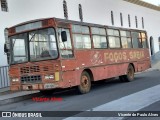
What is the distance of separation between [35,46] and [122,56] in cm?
639

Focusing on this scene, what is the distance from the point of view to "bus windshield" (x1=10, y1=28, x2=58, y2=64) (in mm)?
14281

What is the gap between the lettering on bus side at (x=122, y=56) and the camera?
59.6 ft

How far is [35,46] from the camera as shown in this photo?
1456 cm

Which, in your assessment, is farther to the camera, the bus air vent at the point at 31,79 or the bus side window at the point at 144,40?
the bus side window at the point at 144,40

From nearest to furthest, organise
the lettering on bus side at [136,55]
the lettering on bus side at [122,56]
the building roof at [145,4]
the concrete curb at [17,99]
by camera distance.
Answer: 1. the concrete curb at [17,99]
2. the lettering on bus side at [122,56]
3. the lettering on bus side at [136,55]
4. the building roof at [145,4]

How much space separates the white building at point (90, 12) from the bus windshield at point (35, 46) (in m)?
5.48

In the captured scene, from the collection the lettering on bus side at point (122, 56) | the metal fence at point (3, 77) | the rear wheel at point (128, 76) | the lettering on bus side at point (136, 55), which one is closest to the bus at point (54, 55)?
the lettering on bus side at point (122, 56)

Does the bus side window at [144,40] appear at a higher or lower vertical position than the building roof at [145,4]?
lower

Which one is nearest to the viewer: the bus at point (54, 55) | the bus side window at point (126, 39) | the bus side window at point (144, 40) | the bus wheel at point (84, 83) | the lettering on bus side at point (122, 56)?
the bus at point (54, 55)

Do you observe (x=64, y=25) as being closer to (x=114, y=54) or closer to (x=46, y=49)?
(x=46, y=49)

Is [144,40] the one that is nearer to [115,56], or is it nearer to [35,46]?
[115,56]

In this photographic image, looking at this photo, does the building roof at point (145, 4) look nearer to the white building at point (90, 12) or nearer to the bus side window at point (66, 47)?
the white building at point (90, 12)

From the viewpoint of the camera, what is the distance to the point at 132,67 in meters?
21.0

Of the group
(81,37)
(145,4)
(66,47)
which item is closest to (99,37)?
(81,37)
